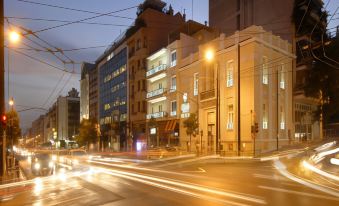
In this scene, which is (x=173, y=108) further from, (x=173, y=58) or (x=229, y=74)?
(x=229, y=74)

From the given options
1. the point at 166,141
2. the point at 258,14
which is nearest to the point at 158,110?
the point at 166,141

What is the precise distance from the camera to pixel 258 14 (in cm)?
5256

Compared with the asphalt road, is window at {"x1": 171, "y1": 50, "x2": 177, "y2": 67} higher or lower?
higher

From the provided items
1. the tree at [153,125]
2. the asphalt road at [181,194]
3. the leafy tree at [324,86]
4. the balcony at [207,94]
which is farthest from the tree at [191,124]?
the asphalt road at [181,194]

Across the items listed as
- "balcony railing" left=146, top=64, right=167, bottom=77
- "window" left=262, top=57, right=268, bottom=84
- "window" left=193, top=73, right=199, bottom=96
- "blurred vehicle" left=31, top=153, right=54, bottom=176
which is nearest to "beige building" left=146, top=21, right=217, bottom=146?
"balcony railing" left=146, top=64, right=167, bottom=77

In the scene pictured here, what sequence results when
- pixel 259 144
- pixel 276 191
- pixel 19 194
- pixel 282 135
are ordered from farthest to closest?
pixel 282 135
pixel 259 144
pixel 19 194
pixel 276 191

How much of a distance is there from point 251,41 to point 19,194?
1142 inches

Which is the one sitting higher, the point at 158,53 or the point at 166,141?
the point at 158,53

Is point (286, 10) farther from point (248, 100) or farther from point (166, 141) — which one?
point (166, 141)

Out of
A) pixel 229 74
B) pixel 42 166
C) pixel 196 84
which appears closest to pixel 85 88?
pixel 196 84

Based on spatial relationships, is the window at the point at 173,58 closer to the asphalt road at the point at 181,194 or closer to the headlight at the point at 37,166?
the headlight at the point at 37,166

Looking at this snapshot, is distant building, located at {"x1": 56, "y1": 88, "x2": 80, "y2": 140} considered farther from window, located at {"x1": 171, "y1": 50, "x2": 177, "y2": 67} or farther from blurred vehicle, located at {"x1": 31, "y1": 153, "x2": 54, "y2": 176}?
blurred vehicle, located at {"x1": 31, "y1": 153, "x2": 54, "y2": 176}

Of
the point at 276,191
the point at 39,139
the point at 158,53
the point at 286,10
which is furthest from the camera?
the point at 39,139

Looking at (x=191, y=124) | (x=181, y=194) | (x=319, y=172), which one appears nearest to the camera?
(x=181, y=194)
